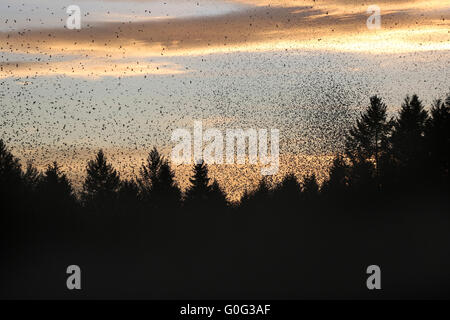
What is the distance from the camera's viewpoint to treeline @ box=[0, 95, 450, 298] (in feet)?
198

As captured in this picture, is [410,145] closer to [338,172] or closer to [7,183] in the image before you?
[7,183]

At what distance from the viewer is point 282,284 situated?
5938 centimetres

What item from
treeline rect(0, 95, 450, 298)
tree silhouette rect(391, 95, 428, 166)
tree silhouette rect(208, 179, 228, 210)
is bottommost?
treeline rect(0, 95, 450, 298)

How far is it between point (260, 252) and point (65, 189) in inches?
1767

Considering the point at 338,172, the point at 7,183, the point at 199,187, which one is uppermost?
the point at 338,172

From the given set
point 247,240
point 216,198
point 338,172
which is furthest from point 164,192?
point 338,172

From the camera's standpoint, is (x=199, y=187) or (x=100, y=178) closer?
(x=199, y=187)

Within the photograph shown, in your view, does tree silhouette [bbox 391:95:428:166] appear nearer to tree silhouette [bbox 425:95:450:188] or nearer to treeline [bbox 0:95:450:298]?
treeline [bbox 0:95:450:298]

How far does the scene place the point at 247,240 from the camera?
80125 mm

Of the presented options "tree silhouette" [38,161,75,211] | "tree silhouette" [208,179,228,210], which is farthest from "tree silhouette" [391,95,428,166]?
"tree silhouette" [38,161,75,211]

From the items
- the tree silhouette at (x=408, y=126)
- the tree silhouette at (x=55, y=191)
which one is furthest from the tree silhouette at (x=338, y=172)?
the tree silhouette at (x=55, y=191)

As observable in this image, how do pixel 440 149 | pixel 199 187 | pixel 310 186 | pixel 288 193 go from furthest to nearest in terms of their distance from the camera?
pixel 310 186 < pixel 288 193 < pixel 199 187 < pixel 440 149
